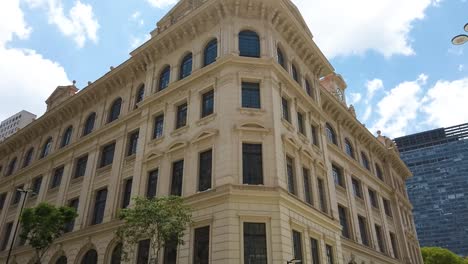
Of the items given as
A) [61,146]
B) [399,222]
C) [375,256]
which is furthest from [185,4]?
[399,222]

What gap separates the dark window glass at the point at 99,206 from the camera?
79.4 ft

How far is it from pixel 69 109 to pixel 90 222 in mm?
12219

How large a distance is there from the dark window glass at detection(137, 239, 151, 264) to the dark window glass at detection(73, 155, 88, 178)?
10637mm

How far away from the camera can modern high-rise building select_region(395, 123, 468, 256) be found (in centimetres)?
12438

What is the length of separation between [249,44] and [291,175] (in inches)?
332

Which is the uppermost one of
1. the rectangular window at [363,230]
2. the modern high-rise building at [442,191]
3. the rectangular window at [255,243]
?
the modern high-rise building at [442,191]

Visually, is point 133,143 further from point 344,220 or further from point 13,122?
point 13,122

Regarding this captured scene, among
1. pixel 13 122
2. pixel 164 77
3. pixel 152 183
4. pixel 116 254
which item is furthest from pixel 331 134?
pixel 13 122

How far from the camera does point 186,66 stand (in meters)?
24.3

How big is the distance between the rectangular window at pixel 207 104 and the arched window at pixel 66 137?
15774mm

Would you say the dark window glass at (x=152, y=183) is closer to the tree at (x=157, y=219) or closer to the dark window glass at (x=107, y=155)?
the dark window glass at (x=107, y=155)

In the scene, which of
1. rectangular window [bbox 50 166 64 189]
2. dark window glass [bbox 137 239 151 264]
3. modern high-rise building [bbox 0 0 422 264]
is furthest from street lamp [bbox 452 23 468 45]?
rectangular window [bbox 50 166 64 189]

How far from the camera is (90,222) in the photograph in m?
24.3

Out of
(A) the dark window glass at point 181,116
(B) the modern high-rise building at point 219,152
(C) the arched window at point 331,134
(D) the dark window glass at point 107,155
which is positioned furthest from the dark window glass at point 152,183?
(C) the arched window at point 331,134
